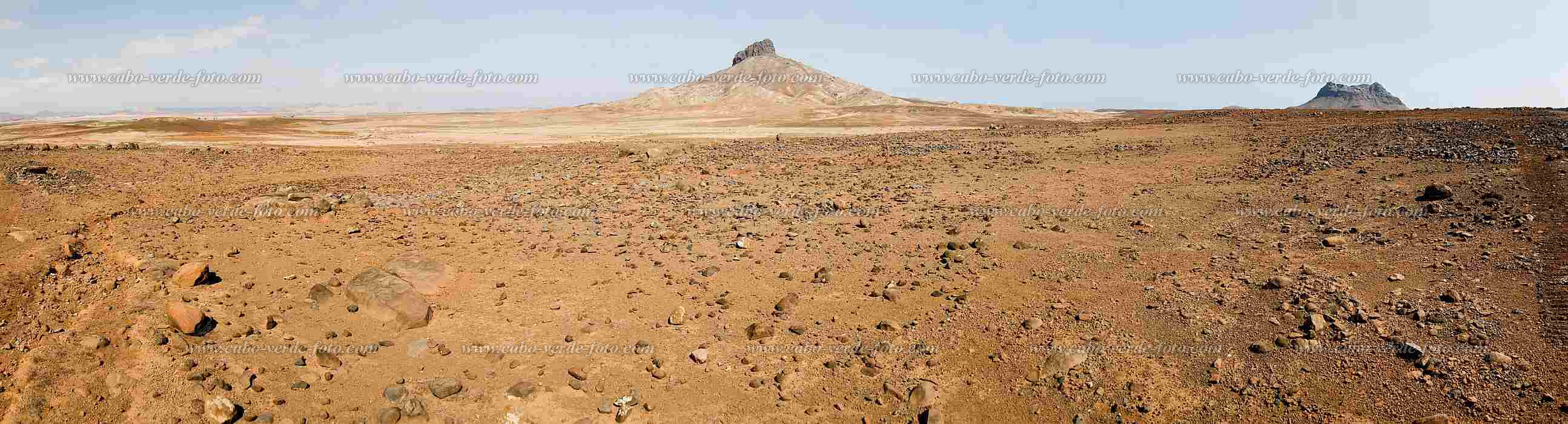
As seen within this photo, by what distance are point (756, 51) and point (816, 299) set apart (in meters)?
163

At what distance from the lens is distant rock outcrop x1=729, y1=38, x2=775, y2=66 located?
165375 mm

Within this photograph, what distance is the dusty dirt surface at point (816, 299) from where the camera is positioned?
5438 mm

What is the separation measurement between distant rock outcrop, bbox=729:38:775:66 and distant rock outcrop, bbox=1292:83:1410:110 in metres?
111

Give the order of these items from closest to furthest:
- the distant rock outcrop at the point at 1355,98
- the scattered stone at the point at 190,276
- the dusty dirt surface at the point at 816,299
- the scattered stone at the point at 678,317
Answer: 1. the dusty dirt surface at the point at 816,299
2. the scattered stone at the point at 678,317
3. the scattered stone at the point at 190,276
4. the distant rock outcrop at the point at 1355,98

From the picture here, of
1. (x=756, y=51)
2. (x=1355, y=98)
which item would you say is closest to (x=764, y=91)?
(x=756, y=51)

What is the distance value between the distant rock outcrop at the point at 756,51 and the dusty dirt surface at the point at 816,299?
510 ft

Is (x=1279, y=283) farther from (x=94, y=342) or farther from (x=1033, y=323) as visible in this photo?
(x=94, y=342)

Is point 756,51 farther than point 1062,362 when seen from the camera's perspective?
Yes

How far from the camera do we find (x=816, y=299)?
786 cm

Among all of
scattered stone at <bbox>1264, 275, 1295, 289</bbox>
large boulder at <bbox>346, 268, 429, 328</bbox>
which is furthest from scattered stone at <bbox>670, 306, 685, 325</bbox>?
scattered stone at <bbox>1264, 275, 1295, 289</bbox>

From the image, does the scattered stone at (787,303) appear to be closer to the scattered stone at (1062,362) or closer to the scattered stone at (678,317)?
the scattered stone at (678,317)

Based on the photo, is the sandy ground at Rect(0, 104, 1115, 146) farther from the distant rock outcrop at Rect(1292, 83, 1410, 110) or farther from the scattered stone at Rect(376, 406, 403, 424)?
the distant rock outcrop at Rect(1292, 83, 1410, 110)

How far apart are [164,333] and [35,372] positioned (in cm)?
92

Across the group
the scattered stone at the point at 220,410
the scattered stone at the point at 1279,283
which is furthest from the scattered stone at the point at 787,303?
the scattered stone at the point at 1279,283
